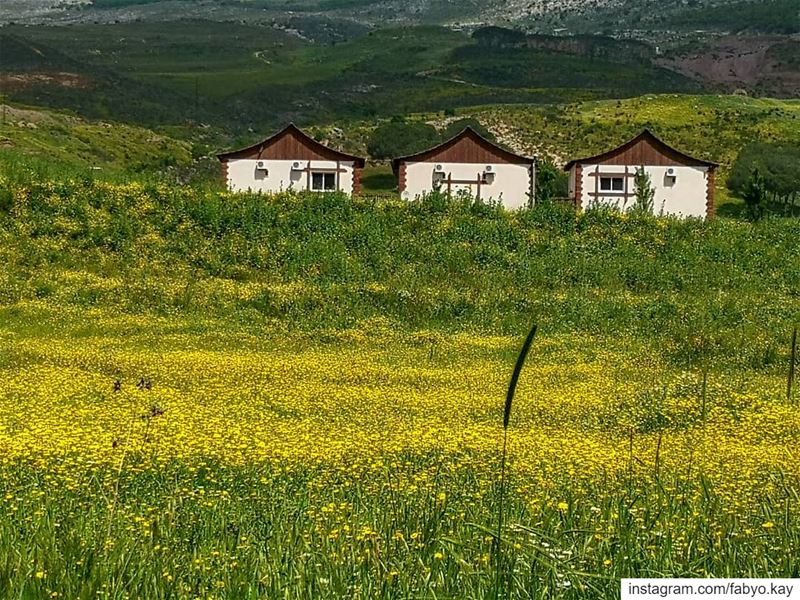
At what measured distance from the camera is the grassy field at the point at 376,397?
543 centimetres

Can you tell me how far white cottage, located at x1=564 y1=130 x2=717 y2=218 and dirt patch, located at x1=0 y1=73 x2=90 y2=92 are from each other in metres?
108

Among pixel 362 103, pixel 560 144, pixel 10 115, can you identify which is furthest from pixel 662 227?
pixel 362 103

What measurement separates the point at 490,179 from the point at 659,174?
10975mm

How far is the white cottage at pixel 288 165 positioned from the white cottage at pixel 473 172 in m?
3.83

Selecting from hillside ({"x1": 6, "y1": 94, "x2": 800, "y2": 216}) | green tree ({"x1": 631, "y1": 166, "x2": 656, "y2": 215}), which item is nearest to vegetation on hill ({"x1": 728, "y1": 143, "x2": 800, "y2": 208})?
hillside ({"x1": 6, "y1": 94, "x2": 800, "y2": 216})

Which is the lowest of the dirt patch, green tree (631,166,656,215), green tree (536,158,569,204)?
green tree (631,166,656,215)

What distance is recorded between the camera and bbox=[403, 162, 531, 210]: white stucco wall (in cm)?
5691

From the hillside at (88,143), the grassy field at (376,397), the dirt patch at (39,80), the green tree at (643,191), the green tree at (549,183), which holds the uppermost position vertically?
the dirt patch at (39,80)

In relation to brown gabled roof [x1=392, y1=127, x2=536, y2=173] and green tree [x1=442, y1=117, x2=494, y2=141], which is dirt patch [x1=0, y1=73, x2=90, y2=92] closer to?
green tree [x1=442, y1=117, x2=494, y2=141]

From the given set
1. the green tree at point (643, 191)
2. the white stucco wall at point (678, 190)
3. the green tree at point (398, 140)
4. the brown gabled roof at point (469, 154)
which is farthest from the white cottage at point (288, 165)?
the green tree at point (398, 140)

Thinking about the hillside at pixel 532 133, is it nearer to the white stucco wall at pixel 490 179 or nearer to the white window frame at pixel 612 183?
the white stucco wall at pixel 490 179

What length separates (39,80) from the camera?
15262 cm

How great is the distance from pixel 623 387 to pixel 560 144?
248 feet

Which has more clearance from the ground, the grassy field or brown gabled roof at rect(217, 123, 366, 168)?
brown gabled roof at rect(217, 123, 366, 168)
